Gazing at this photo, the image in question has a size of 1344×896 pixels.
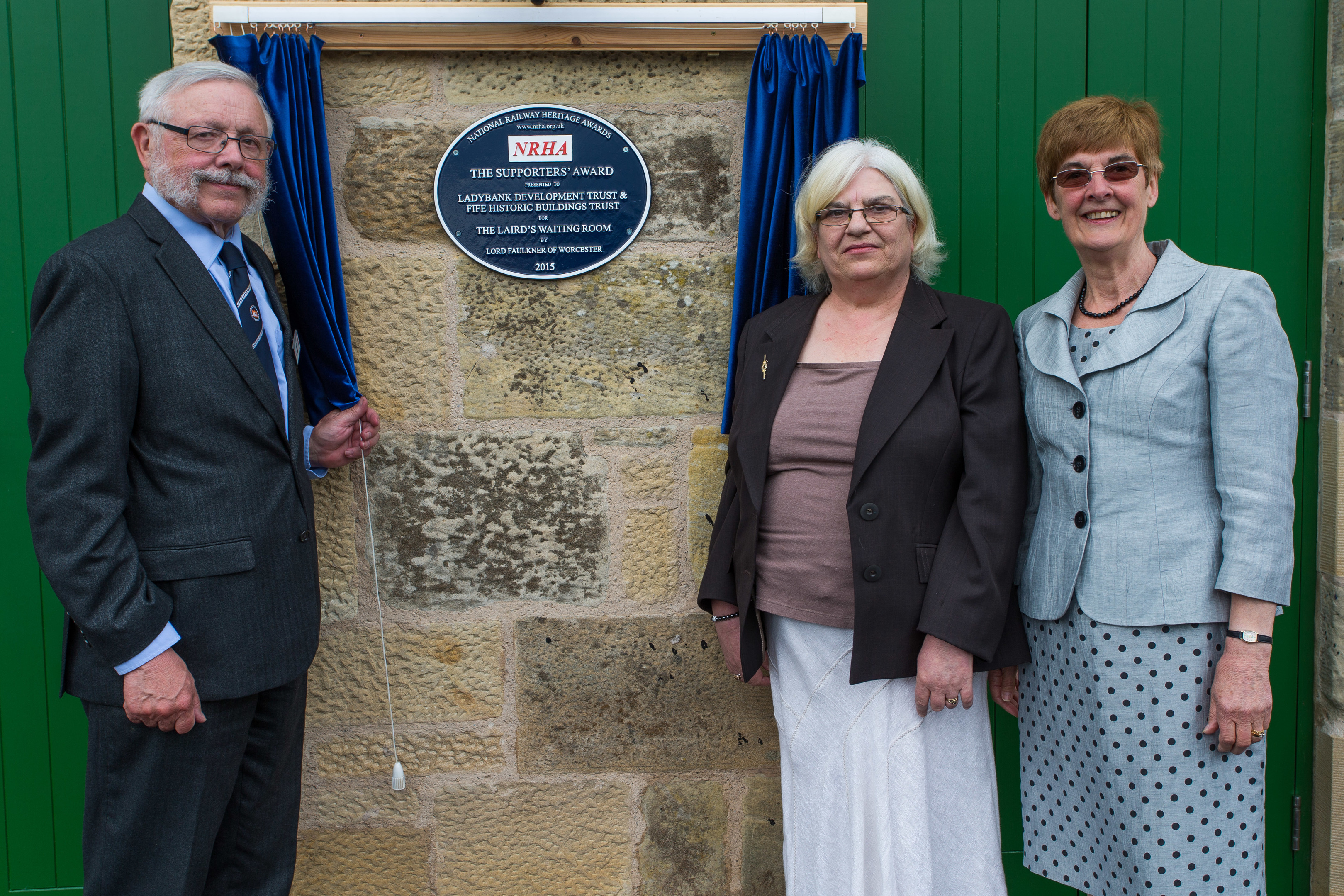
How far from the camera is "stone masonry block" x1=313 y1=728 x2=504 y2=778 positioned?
2371mm

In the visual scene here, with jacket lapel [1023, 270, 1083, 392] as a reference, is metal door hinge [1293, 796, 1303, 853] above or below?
below

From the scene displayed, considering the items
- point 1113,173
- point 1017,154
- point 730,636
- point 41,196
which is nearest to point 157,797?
point 730,636

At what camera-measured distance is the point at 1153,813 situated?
1.68 meters

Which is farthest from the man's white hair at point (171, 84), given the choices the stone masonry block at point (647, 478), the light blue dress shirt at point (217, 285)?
the stone masonry block at point (647, 478)

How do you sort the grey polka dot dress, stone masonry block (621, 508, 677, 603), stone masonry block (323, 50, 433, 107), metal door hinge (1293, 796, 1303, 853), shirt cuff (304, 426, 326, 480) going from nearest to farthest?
1. the grey polka dot dress
2. shirt cuff (304, 426, 326, 480)
3. stone masonry block (323, 50, 433, 107)
4. stone masonry block (621, 508, 677, 603)
5. metal door hinge (1293, 796, 1303, 853)

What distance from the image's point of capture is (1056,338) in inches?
72.3

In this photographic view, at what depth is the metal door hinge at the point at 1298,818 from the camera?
8.37 feet

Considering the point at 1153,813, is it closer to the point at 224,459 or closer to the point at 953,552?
the point at 953,552

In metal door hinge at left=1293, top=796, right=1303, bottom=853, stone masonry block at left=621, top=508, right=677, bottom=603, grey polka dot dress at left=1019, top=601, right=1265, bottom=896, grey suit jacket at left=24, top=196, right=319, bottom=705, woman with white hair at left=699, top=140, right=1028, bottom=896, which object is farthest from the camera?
metal door hinge at left=1293, top=796, right=1303, bottom=853

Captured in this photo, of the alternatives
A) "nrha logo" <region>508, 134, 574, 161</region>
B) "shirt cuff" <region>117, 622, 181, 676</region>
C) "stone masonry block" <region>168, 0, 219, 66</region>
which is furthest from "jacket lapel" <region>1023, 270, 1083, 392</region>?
"stone masonry block" <region>168, 0, 219, 66</region>

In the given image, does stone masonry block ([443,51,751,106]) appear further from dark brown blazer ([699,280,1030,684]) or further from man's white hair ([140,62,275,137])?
dark brown blazer ([699,280,1030,684])

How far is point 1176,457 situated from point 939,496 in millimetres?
465

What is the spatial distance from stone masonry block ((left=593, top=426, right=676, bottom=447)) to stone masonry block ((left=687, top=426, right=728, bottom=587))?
7 cm

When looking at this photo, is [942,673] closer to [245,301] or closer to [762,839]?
[762,839]
